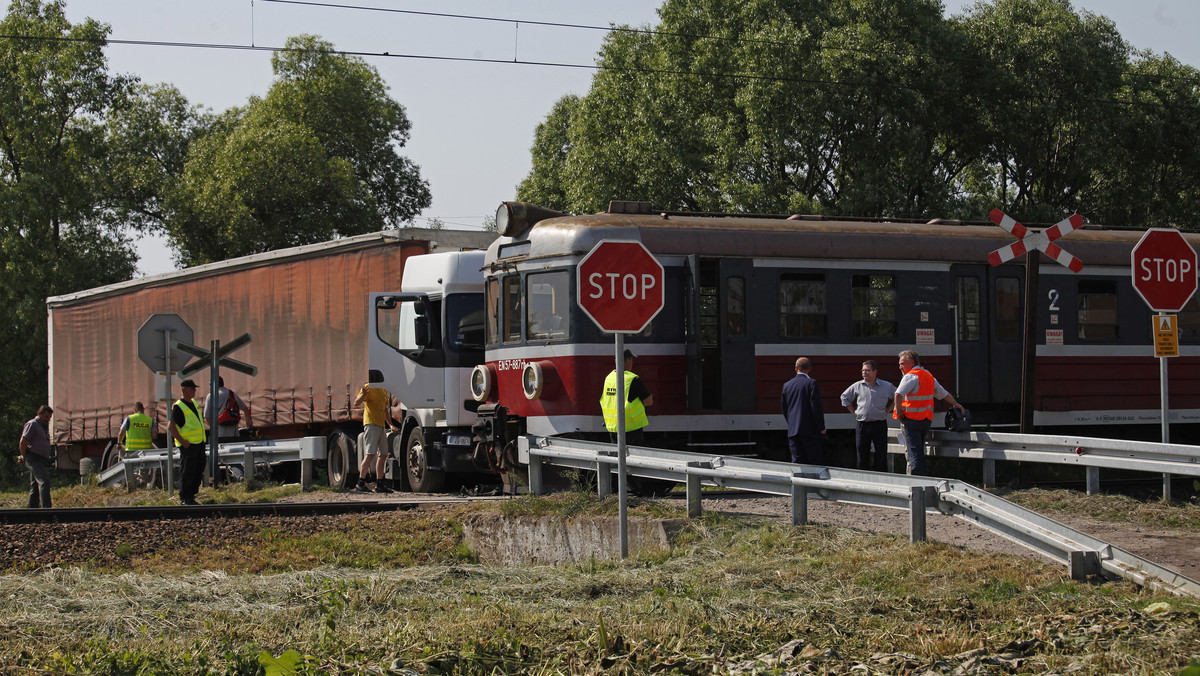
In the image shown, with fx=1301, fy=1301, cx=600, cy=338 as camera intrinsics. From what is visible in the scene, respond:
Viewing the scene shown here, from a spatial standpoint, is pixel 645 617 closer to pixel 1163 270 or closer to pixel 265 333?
pixel 1163 270

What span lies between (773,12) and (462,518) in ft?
71.4

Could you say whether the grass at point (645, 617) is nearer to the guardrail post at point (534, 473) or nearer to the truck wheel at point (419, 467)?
the guardrail post at point (534, 473)

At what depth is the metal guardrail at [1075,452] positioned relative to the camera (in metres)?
11.0

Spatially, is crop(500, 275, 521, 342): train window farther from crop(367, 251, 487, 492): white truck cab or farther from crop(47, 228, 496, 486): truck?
crop(47, 228, 496, 486): truck

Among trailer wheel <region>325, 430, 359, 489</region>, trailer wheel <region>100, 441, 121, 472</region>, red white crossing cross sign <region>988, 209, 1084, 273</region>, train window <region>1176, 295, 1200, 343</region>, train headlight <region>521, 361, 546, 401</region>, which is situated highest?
red white crossing cross sign <region>988, 209, 1084, 273</region>

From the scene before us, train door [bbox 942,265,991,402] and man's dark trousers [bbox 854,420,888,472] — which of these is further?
train door [bbox 942,265,991,402]

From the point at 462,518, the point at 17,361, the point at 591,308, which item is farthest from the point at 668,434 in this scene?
the point at 17,361

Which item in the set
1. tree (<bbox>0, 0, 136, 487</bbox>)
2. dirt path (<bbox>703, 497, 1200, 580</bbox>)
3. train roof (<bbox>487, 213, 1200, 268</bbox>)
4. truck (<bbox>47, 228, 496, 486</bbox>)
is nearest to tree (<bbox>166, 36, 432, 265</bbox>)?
tree (<bbox>0, 0, 136, 487</bbox>)

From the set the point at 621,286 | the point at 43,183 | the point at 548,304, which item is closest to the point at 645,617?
the point at 621,286

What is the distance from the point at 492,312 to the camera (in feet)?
51.0

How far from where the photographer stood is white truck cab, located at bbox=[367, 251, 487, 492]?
1730 centimetres

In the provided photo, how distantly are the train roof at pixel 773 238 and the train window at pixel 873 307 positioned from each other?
0.29 metres

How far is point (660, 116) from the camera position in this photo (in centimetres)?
3234

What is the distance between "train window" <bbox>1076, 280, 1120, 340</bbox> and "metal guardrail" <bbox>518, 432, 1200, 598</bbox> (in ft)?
25.6
